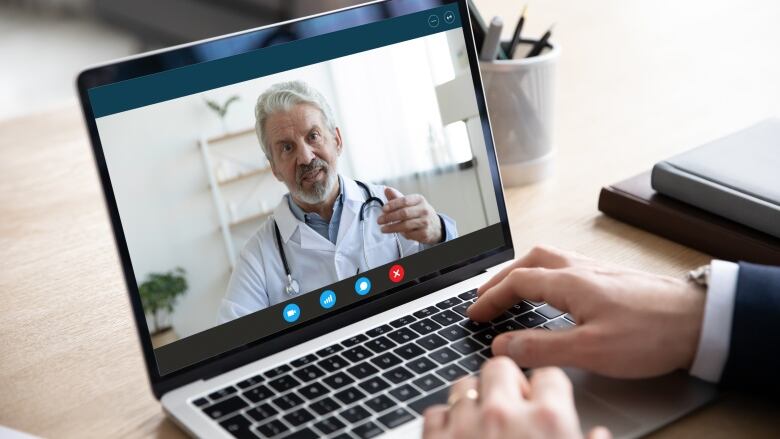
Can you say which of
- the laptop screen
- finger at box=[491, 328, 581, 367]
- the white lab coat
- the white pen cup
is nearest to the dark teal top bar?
the laptop screen

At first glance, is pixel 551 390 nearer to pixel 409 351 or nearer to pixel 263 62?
pixel 409 351

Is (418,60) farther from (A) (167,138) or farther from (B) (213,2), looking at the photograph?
(B) (213,2)

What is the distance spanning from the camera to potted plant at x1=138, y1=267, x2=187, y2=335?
79 centimetres

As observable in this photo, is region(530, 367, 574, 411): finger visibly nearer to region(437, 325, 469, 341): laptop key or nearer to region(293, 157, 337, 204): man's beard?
region(437, 325, 469, 341): laptop key

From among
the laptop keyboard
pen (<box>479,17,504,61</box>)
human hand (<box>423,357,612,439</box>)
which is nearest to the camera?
human hand (<box>423,357,612,439</box>)

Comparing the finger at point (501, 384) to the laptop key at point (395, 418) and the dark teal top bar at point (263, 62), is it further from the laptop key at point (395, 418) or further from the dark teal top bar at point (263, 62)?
the dark teal top bar at point (263, 62)

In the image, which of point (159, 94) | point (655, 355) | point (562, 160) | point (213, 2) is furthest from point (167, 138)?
point (213, 2)

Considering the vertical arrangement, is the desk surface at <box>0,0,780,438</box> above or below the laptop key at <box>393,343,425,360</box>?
above

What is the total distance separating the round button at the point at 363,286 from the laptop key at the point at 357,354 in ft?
0.24

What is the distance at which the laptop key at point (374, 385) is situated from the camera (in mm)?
755

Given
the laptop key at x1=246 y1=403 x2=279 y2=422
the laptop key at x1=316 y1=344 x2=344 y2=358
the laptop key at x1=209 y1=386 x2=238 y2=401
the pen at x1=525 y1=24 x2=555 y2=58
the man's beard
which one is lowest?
the laptop key at x1=246 y1=403 x2=279 y2=422

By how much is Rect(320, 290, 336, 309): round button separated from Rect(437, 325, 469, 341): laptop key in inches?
4.4

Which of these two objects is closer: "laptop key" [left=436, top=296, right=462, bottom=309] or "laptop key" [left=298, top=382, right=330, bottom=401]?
"laptop key" [left=298, top=382, right=330, bottom=401]

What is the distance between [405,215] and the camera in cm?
90
